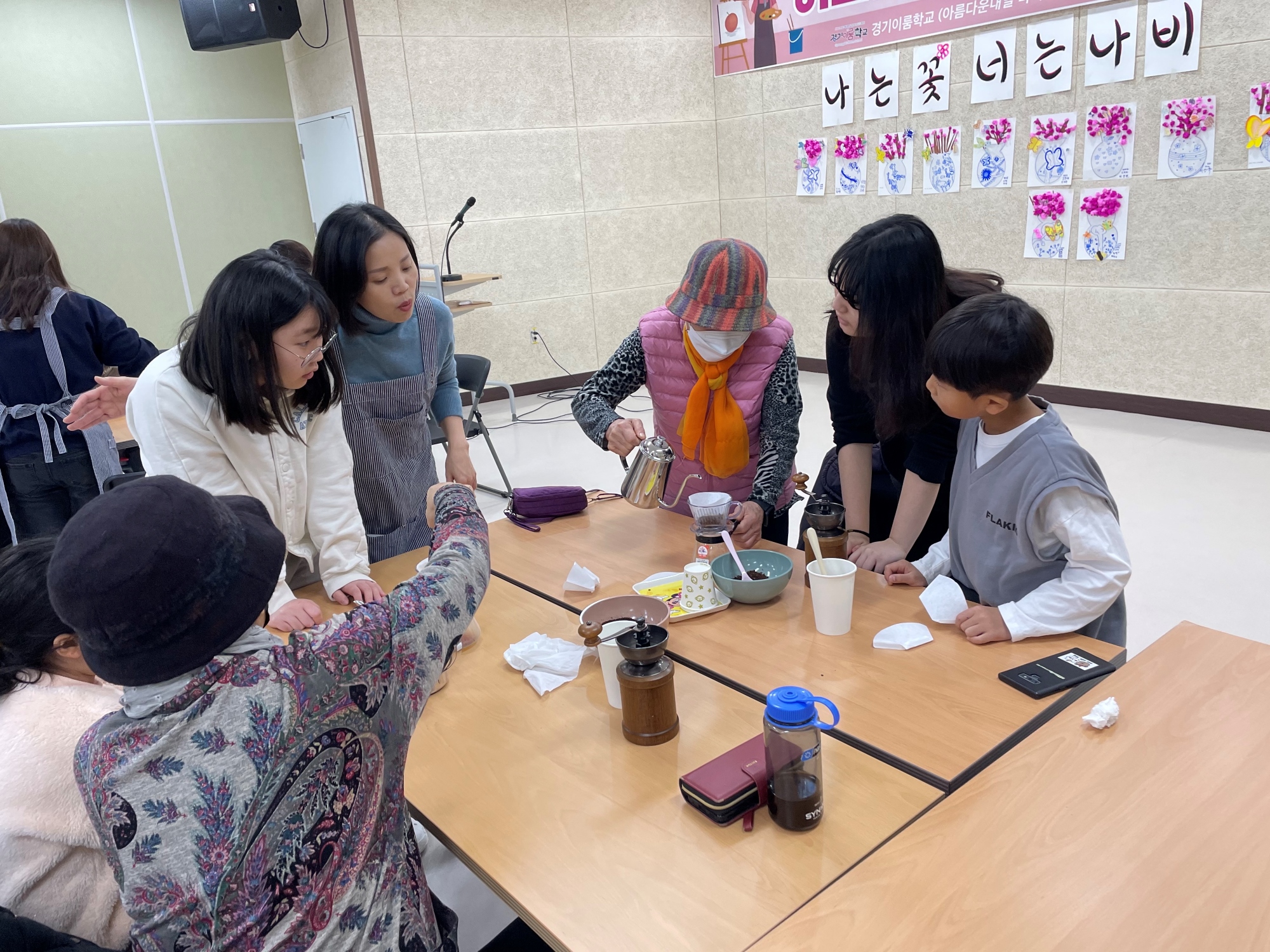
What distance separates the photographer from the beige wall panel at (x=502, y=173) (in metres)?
5.91

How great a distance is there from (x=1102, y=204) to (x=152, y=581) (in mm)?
5067

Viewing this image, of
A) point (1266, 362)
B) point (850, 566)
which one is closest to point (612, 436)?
point (850, 566)

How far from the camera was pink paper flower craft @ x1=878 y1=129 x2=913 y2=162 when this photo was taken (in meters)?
5.50

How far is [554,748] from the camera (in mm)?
1253

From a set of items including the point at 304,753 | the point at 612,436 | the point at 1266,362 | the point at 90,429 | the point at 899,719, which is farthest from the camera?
the point at 1266,362

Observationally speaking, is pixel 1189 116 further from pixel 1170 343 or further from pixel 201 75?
pixel 201 75

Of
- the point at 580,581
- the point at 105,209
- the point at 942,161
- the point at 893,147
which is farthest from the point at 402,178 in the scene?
the point at 580,581

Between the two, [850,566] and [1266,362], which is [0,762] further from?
[1266,362]

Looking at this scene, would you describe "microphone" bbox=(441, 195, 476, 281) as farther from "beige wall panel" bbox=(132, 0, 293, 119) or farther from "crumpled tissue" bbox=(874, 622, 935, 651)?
"crumpled tissue" bbox=(874, 622, 935, 651)

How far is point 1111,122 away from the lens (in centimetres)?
456

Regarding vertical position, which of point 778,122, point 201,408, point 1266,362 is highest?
point 778,122

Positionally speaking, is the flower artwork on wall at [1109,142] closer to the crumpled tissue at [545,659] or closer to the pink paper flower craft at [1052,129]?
the pink paper flower craft at [1052,129]

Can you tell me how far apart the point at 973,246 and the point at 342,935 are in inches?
208

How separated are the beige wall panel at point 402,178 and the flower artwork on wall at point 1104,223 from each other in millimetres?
3960
